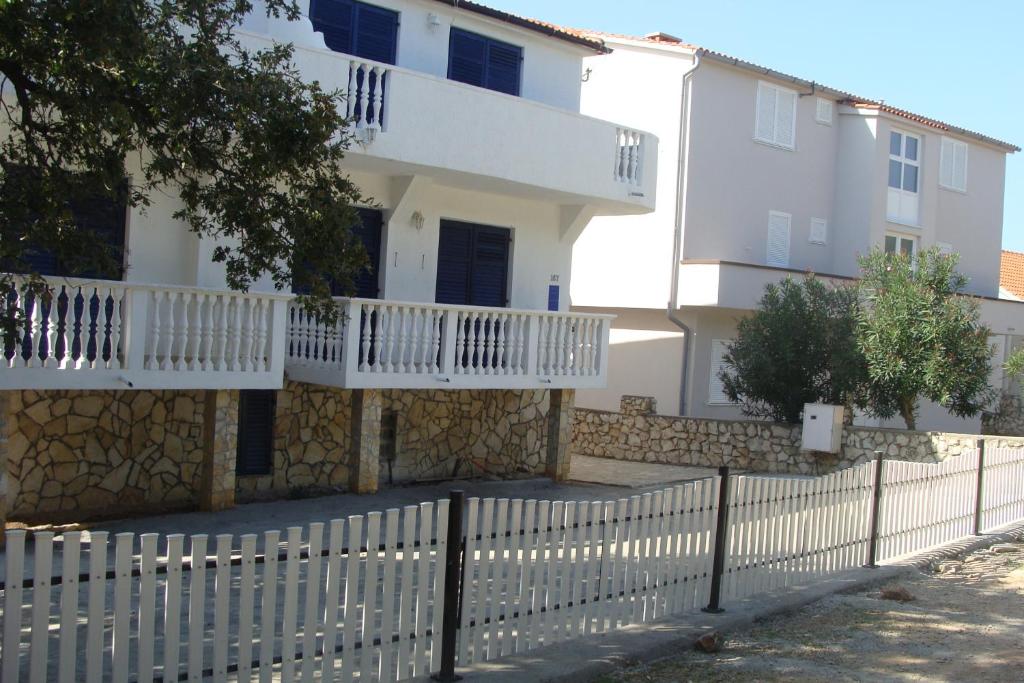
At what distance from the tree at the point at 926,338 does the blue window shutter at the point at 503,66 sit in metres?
8.06

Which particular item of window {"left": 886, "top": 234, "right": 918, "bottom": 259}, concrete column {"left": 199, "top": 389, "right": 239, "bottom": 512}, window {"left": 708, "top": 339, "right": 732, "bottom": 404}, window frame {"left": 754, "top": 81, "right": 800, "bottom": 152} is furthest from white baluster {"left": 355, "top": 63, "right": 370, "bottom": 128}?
window {"left": 886, "top": 234, "right": 918, "bottom": 259}

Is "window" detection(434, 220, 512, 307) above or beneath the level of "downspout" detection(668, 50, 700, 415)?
beneath

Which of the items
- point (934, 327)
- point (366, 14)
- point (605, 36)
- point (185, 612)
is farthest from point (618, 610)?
point (605, 36)

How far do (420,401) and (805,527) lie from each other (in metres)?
7.88

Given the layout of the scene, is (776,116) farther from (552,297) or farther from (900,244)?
(552,297)

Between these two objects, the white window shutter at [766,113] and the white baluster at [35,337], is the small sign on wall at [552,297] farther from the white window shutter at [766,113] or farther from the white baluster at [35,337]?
the white baluster at [35,337]

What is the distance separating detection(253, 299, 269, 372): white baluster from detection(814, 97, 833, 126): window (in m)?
18.4

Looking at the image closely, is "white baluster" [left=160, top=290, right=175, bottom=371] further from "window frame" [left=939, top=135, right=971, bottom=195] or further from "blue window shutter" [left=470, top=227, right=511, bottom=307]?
"window frame" [left=939, top=135, right=971, bottom=195]

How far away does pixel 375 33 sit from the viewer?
1592 cm

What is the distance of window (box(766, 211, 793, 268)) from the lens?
84.9 feet

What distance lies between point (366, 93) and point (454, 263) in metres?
4.04

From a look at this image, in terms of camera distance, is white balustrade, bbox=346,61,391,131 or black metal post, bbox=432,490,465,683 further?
white balustrade, bbox=346,61,391,131

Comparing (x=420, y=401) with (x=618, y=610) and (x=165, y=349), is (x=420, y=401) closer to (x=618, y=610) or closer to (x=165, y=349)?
(x=165, y=349)

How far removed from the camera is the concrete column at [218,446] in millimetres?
13133
